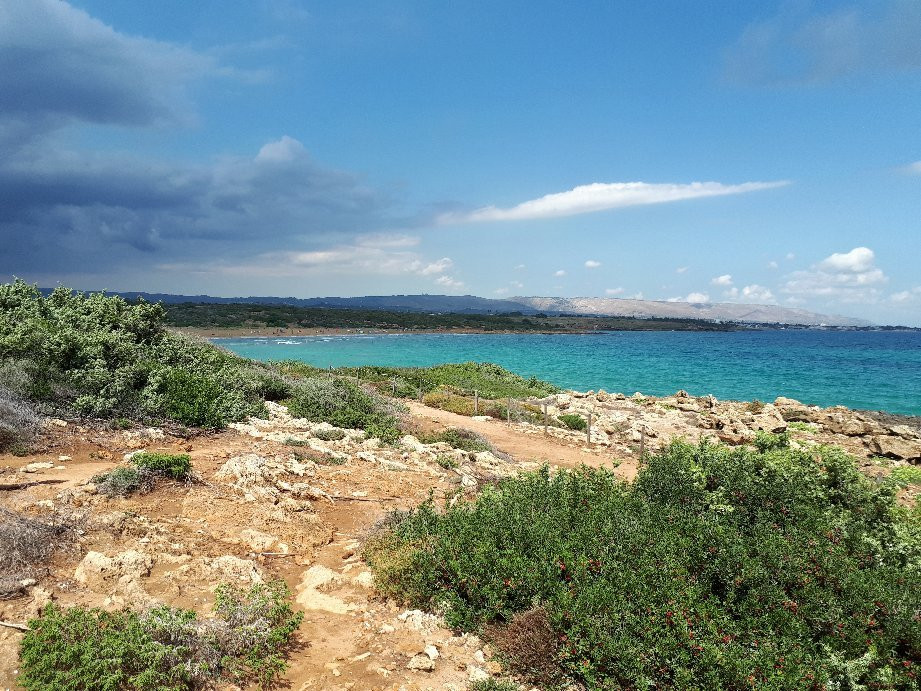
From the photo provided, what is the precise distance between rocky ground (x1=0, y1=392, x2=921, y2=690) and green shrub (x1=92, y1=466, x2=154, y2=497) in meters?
0.17

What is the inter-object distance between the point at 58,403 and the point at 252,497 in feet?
20.0

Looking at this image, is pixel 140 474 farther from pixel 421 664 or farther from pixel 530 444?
pixel 530 444

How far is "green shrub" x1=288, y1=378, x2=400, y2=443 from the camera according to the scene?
15797 millimetres

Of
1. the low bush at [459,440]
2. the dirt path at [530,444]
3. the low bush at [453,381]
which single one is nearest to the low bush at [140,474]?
the low bush at [459,440]

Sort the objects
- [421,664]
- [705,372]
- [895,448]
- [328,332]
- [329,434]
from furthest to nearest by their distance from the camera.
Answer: [328,332] → [705,372] → [895,448] → [329,434] → [421,664]

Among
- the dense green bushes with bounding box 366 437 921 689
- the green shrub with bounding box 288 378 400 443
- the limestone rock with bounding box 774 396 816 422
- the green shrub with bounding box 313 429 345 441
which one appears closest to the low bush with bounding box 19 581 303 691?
the dense green bushes with bounding box 366 437 921 689

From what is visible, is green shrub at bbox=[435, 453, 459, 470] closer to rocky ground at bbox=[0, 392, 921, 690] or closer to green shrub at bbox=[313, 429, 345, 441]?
rocky ground at bbox=[0, 392, 921, 690]

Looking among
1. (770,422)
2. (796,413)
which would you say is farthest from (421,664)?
(796,413)

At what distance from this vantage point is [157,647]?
457 cm

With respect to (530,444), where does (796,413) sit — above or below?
below

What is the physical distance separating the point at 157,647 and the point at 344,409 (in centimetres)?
1245

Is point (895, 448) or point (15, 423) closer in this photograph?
point (15, 423)

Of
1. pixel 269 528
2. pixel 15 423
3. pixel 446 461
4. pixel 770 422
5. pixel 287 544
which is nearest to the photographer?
pixel 287 544

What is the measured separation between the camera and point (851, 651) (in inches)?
196
